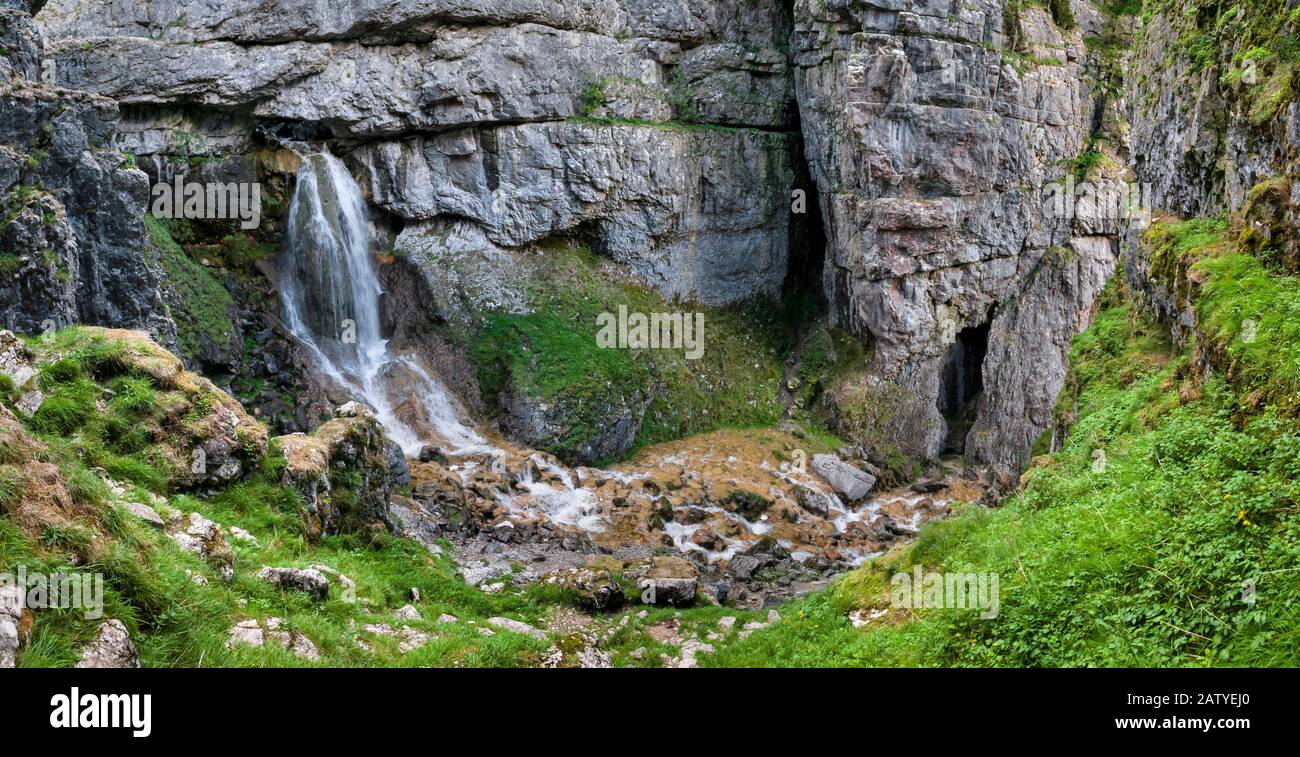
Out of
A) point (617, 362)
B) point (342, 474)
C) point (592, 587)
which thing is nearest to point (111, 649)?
point (342, 474)

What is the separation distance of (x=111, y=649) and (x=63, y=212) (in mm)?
14865

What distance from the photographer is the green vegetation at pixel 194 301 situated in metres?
24.2

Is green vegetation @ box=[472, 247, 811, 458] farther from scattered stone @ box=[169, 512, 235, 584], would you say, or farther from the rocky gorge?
scattered stone @ box=[169, 512, 235, 584]

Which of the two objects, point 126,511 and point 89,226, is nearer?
point 126,511

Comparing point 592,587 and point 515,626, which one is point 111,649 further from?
point 592,587

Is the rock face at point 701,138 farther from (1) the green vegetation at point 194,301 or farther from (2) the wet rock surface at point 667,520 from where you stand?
(1) the green vegetation at point 194,301

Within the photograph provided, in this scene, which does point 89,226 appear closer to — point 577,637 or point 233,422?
point 233,422

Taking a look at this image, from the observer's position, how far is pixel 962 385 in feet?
108

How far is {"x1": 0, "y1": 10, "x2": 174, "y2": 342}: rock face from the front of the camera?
16.8 meters

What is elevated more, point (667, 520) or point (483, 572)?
point (483, 572)

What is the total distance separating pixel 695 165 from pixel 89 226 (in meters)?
19.2

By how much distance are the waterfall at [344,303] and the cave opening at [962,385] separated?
17526mm
